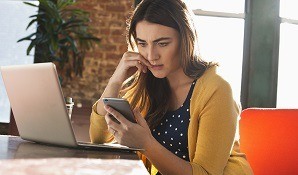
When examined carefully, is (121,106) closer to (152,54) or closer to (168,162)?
(168,162)

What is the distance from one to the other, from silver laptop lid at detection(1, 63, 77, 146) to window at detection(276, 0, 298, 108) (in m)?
3.50

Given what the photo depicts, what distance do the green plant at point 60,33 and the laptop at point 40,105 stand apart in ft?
9.20

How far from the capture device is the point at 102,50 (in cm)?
487

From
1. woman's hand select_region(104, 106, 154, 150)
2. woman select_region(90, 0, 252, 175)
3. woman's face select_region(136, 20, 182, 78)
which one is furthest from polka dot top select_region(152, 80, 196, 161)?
woman's hand select_region(104, 106, 154, 150)

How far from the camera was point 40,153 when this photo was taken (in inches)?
57.1

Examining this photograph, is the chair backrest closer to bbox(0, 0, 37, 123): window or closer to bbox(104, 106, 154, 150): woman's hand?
bbox(104, 106, 154, 150): woman's hand

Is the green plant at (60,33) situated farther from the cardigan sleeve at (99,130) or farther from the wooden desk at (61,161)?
the wooden desk at (61,161)

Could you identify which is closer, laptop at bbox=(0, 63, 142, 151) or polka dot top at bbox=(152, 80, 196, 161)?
laptop at bbox=(0, 63, 142, 151)

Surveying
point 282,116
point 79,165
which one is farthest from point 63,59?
point 79,165

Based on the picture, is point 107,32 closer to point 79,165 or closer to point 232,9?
point 232,9

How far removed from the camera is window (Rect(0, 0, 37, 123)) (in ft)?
14.9

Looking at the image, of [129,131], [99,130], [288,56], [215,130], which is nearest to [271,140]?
[215,130]

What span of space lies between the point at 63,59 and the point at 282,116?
3.06m

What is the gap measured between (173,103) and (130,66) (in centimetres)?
24
